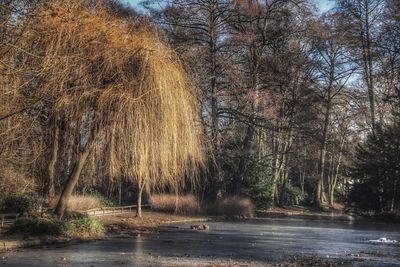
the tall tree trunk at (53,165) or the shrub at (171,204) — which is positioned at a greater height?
the tall tree trunk at (53,165)

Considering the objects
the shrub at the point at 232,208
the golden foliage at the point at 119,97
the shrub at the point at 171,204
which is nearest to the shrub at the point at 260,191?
the shrub at the point at 232,208

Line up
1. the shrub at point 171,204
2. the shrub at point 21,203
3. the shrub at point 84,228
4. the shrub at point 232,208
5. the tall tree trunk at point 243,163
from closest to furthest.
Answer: the shrub at point 84,228 < the shrub at point 21,203 < the shrub at point 171,204 < the shrub at point 232,208 < the tall tree trunk at point 243,163

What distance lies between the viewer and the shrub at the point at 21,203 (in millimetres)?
21859

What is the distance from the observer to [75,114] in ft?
57.0

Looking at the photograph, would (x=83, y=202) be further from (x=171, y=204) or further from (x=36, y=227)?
(x=36, y=227)

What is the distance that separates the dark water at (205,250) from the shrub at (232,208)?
12974 mm

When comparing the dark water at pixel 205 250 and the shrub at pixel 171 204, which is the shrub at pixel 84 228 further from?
the shrub at pixel 171 204

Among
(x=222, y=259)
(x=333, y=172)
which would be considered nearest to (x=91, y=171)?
(x=222, y=259)

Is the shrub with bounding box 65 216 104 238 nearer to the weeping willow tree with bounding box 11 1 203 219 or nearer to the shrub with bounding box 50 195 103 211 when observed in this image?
the weeping willow tree with bounding box 11 1 203 219

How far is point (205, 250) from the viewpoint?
17.3m

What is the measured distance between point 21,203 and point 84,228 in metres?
3.77

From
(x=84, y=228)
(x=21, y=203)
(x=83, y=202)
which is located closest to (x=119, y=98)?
(x=84, y=228)

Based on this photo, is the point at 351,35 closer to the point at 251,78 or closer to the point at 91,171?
the point at 251,78

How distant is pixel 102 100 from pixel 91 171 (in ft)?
12.1
